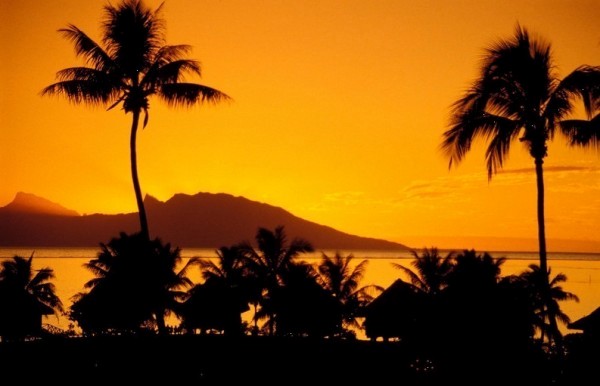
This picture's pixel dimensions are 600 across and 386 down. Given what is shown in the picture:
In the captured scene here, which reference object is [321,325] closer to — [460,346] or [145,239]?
[145,239]

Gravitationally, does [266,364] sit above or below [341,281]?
below

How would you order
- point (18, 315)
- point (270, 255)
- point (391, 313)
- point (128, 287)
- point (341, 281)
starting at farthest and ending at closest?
1. point (341, 281)
2. point (270, 255)
3. point (18, 315)
4. point (391, 313)
5. point (128, 287)

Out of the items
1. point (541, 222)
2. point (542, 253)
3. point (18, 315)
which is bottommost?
point (18, 315)

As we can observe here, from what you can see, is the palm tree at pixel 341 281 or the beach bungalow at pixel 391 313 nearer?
the beach bungalow at pixel 391 313

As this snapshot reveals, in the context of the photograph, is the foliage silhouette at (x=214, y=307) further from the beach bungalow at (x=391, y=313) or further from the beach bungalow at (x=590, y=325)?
the beach bungalow at (x=590, y=325)

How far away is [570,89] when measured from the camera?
15852mm

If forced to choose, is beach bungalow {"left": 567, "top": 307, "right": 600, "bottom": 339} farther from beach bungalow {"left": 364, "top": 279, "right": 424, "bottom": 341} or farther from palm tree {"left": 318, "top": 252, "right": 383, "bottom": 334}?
palm tree {"left": 318, "top": 252, "right": 383, "bottom": 334}

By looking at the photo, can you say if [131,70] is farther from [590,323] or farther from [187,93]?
[590,323]

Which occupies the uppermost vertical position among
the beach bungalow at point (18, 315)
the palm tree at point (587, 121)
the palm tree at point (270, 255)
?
the palm tree at point (587, 121)

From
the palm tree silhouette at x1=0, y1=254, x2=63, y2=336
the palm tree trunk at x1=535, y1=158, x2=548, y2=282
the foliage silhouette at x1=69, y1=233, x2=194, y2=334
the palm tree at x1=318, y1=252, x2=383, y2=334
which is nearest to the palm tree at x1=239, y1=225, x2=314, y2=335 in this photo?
the palm tree at x1=318, y1=252, x2=383, y2=334

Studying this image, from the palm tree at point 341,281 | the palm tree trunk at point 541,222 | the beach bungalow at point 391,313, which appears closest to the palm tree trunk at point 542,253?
the palm tree trunk at point 541,222

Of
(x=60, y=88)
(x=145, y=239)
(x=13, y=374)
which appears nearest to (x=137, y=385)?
(x=13, y=374)

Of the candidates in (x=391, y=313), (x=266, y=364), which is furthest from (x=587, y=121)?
(x=391, y=313)

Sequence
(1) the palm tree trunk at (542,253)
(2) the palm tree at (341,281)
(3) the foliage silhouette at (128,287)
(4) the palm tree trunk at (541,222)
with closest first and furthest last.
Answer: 1. (1) the palm tree trunk at (542,253)
2. (4) the palm tree trunk at (541,222)
3. (3) the foliage silhouette at (128,287)
4. (2) the palm tree at (341,281)
